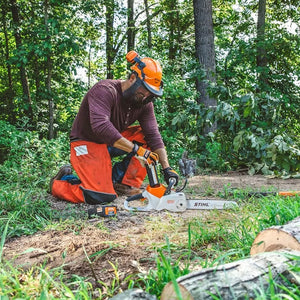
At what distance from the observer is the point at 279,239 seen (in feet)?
5.33

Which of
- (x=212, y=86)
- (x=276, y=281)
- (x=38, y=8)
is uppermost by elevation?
(x=38, y=8)

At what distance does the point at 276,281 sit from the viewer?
134cm

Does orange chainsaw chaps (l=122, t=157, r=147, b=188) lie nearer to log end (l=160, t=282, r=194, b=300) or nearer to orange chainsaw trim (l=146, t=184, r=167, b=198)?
orange chainsaw trim (l=146, t=184, r=167, b=198)

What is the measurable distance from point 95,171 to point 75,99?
17.2 ft

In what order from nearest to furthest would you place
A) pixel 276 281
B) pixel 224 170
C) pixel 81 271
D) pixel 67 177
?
pixel 276 281
pixel 81 271
pixel 67 177
pixel 224 170

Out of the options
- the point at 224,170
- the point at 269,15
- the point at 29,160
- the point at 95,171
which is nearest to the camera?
the point at 95,171

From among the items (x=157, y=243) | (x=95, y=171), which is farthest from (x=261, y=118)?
(x=157, y=243)

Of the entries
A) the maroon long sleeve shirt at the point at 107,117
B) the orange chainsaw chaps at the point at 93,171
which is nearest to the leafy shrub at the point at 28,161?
the orange chainsaw chaps at the point at 93,171

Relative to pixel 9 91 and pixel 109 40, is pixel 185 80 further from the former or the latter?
pixel 109 40

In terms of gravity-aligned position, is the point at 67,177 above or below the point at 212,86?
below

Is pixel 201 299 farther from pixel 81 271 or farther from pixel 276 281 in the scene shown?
pixel 81 271

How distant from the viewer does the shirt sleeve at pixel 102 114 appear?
350 centimetres

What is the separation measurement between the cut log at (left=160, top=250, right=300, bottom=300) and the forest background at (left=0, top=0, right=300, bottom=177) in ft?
13.1

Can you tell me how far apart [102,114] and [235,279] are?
2574 mm
